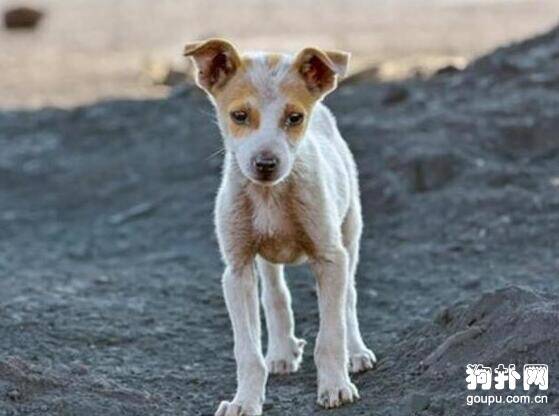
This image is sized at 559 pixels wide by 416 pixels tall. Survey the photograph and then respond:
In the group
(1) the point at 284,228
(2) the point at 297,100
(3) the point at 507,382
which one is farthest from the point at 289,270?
(3) the point at 507,382

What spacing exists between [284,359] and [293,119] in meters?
1.70

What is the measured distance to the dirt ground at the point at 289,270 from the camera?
7.60 metres

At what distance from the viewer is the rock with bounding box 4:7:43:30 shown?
113 ft

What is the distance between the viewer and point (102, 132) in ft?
53.2

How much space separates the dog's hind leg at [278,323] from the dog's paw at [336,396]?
88cm

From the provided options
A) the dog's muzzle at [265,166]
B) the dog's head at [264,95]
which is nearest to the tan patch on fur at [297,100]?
the dog's head at [264,95]

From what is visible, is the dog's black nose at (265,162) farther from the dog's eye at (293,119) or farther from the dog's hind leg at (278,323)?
the dog's hind leg at (278,323)

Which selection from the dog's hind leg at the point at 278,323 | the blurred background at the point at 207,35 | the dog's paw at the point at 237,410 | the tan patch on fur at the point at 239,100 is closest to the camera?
the tan patch on fur at the point at 239,100

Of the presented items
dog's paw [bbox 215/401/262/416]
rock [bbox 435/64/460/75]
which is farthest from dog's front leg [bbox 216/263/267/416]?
rock [bbox 435/64/460/75]

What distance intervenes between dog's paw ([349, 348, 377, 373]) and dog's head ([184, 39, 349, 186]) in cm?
143

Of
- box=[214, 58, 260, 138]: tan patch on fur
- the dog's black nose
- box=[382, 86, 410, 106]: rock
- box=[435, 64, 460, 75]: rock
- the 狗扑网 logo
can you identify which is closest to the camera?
the 狗扑网 logo

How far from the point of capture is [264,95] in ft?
23.9

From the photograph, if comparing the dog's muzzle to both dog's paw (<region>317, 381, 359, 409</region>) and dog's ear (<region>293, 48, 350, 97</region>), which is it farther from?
dog's paw (<region>317, 381, 359, 409</region>)

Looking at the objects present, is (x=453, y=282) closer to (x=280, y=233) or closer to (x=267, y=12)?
(x=280, y=233)
